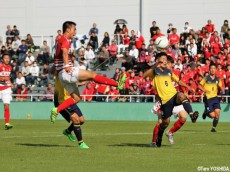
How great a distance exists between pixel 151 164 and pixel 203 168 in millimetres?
1143

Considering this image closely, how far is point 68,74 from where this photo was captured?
1694 centimetres

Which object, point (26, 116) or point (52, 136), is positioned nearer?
point (52, 136)

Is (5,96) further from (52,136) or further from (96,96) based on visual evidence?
(96,96)

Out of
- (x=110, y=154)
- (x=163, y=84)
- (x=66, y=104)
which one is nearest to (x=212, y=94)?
(x=163, y=84)

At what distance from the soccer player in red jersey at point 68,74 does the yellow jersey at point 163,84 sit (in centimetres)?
134

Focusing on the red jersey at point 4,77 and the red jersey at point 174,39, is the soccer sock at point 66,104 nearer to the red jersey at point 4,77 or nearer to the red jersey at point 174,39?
the red jersey at point 4,77

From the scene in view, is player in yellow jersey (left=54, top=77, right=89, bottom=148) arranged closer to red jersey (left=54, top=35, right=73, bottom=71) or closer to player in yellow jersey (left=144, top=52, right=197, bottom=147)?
red jersey (left=54, top=35, right=73, bottom=71)

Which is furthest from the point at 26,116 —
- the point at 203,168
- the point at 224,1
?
the point at 203,168

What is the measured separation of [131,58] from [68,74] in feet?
76.4

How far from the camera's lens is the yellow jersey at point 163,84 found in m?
17.6

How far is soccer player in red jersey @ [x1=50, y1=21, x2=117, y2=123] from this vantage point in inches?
660

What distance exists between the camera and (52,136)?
72.3ft

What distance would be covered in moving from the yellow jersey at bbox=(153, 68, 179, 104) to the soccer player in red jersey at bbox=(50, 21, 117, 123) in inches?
52.7

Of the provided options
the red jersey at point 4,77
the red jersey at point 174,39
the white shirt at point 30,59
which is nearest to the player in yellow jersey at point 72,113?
the red jersey at point 4,77
